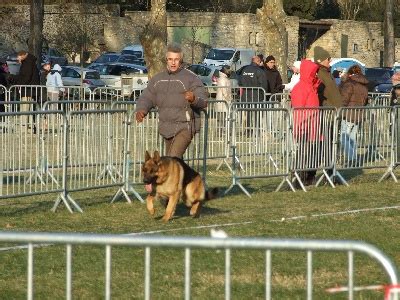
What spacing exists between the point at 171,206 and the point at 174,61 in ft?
5.68

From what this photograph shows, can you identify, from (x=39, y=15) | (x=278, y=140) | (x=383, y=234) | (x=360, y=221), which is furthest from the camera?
(x=39, y=15)

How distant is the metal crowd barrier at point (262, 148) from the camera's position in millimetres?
17969

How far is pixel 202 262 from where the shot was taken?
1053 centimetres

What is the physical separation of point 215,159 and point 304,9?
207ft

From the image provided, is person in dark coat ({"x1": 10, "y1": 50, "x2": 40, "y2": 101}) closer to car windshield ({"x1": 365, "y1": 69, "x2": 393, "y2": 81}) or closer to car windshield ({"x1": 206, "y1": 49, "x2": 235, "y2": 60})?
car windshield ({"x1": 365, "y1": 69, "x2": 393, "y2": 81})

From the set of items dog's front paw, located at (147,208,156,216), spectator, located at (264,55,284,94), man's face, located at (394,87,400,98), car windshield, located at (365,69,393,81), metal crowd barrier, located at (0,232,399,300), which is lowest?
dog's front paw, located at (147,208,156,216)

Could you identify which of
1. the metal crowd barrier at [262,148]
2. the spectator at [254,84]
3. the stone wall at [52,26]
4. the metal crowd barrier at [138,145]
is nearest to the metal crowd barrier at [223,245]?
the metal crowd barrier at [138,145]

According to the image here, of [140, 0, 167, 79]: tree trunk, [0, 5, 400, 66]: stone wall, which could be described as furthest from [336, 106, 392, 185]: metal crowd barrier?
[0, 5, 400, 66]: stone wall

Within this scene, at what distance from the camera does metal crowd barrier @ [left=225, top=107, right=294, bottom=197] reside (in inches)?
707

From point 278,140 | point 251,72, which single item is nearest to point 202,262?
point 278,140

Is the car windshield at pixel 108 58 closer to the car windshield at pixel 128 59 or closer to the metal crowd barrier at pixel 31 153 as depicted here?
the car windshield at pixel 128 59

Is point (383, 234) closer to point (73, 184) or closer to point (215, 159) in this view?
point (73, 184)

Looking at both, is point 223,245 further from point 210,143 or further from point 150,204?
point 210,143

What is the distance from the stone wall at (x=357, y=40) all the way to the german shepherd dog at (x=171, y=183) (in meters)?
64.6
